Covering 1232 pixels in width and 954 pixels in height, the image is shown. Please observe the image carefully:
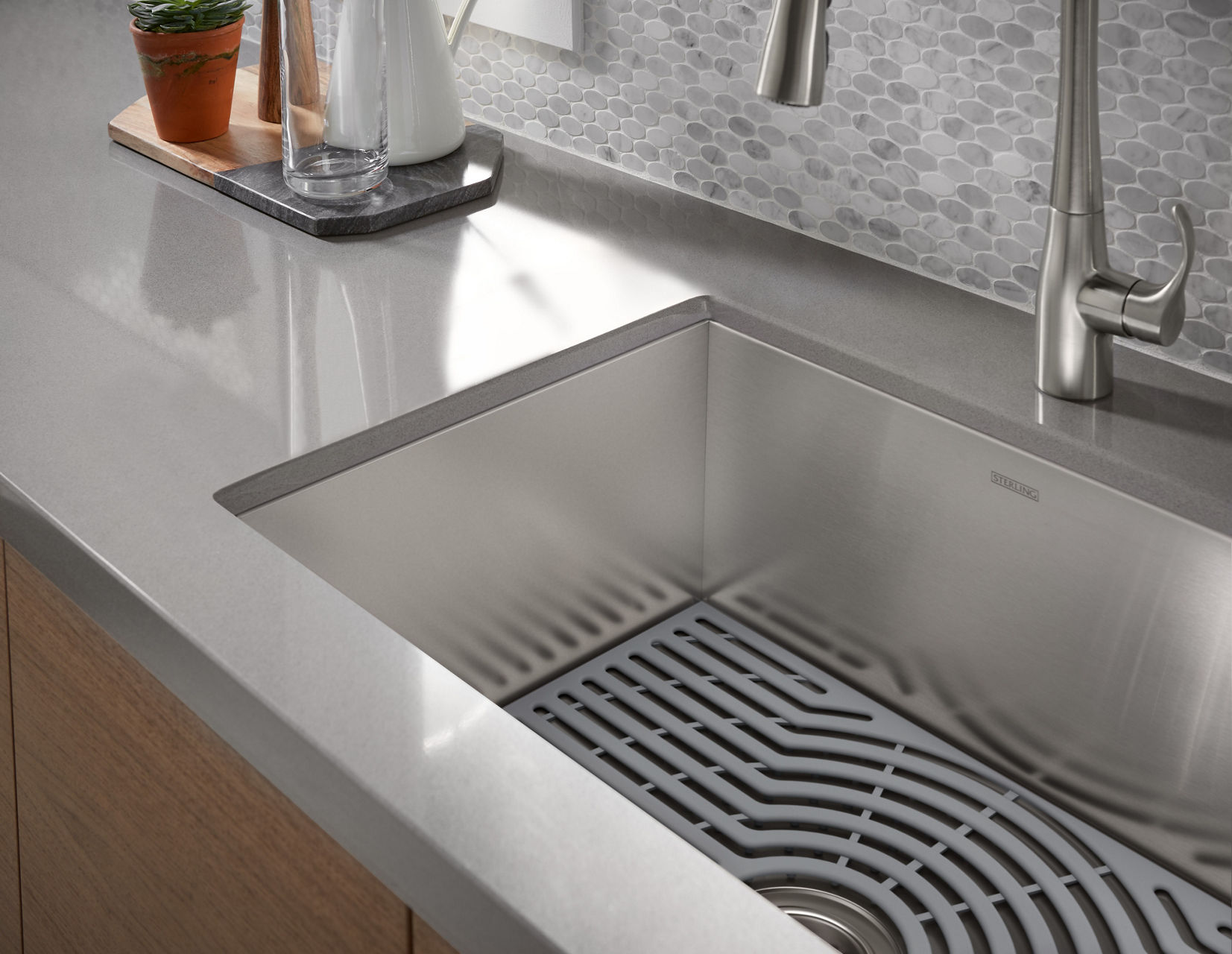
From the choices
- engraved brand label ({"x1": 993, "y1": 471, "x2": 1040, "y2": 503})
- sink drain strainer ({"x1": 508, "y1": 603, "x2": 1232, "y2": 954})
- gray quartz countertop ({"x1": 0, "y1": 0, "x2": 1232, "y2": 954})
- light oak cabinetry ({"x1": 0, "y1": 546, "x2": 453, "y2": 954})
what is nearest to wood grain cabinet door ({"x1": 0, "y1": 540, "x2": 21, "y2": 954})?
light oak cabinetry ({"x1": 0, "y1": 546, "x2": 453, "y2": 954})

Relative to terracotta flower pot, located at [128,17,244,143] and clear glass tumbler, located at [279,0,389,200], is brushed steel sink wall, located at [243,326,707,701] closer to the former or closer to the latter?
clear glass tumbler, located at [279,0,389,200]

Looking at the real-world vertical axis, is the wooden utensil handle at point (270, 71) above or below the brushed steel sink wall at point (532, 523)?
above

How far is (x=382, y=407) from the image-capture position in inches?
32.9

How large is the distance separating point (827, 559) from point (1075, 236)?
30 centimetres

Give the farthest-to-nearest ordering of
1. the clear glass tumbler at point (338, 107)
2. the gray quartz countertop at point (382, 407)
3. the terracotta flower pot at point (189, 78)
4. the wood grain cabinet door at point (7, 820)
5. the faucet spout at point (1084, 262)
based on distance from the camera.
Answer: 1. the terracotta flower pot at point (189, 78)
2. the clear glass tumbler at point (338, 107)
3. the wood grain cabinet door at point (7, 820)
4. the faucet spout at point (1084, 262)
5. the gray quartz countertop at point (382, 407)

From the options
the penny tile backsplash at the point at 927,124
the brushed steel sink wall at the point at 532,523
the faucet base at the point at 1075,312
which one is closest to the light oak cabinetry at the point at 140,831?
the brushed steel sink wall at the point at 532,523

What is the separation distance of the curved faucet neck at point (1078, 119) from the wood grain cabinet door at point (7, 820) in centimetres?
70

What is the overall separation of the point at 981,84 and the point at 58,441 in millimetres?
647

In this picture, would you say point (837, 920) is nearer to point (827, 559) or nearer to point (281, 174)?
point (827, 559)

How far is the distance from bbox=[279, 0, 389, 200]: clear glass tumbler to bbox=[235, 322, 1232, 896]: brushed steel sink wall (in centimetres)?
34

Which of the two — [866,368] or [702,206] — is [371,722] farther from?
[702,206]

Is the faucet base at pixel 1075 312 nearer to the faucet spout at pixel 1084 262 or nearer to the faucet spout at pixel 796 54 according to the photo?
the faucet spout at pixel 1084 262

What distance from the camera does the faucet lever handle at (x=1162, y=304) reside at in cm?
74

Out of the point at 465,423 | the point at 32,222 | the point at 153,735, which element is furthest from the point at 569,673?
the point at 32,222
